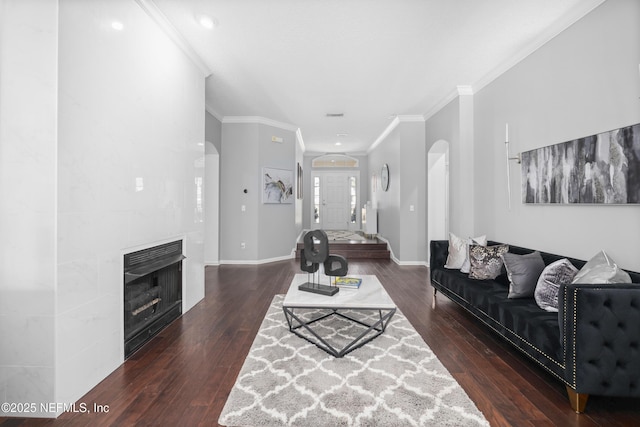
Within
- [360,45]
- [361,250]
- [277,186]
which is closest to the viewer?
[360,45]

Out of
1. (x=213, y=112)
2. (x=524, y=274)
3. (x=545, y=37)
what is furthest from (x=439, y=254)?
(x=213, y=112)

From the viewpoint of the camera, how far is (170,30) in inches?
115

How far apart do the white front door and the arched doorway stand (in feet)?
15.5

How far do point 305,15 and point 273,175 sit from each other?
3.88 meters

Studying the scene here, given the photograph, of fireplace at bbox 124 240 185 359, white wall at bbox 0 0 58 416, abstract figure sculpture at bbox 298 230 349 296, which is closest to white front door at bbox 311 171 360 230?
fireplace at bbox 124 240 185 359

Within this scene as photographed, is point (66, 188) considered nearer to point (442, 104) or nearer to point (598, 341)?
point (598, 341)

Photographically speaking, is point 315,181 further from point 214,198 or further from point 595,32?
point 595,32

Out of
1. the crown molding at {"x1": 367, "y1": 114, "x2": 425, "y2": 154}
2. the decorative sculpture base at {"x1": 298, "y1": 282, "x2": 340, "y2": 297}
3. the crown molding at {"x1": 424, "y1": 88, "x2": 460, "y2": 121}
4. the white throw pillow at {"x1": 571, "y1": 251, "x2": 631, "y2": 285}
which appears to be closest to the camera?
the white throw pillow at {"x1": 571, "y1": 251, "x2": 631, "y2": 285}

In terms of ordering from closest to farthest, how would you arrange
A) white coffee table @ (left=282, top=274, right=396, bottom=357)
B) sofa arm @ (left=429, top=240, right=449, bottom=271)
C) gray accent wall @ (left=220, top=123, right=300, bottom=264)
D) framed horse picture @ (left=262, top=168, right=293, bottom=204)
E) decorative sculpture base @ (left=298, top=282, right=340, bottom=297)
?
white coffee table @ (left=282, top=274, right=396, bottom=357)
decorative sculpture base @ (left=298, top=282, right=340, bottom=297)
sofa arm @ (left=429, top=240, right=449, bottom=271)
gray accent wall @ (left=220, top=123, right=300, bottom=264)
framed horse picture @ (left=262, top=168, right=293, bottom=204)

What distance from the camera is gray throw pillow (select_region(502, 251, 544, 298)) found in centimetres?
259

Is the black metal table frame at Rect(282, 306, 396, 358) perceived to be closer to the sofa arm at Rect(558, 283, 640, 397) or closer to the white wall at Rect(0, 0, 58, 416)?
the sofa arm at Rect(558, 283, 640, 397)

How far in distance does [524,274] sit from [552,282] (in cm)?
27

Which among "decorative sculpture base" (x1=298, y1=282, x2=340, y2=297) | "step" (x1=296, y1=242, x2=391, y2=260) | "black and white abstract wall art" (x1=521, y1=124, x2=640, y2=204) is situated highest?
"black and white abstract wall art" (x1=521, y1=124, x2=640, y2=204)

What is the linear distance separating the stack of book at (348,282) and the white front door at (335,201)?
25.0 ft
